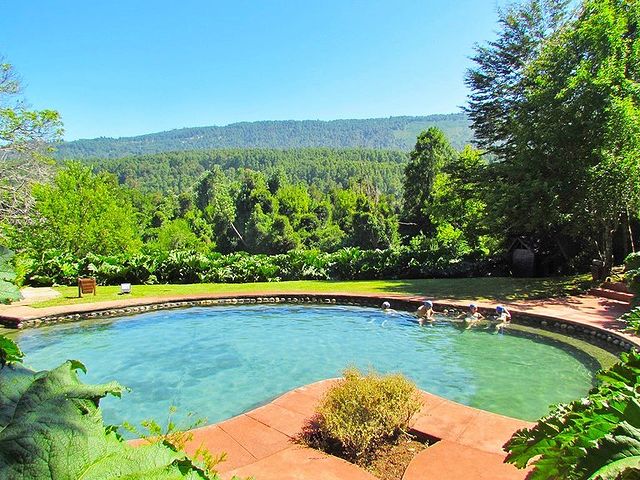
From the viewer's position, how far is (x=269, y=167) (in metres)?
169

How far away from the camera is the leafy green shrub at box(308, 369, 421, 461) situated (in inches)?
199

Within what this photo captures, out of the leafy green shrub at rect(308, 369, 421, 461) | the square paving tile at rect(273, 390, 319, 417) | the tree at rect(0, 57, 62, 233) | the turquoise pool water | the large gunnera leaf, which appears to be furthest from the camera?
the tree at rect(0, 57, 62, 233)

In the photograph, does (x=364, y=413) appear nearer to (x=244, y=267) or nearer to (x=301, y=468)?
(x=301, y=468)

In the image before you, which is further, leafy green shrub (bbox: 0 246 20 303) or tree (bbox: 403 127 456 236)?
tree (bbox: 403 127 456 236)

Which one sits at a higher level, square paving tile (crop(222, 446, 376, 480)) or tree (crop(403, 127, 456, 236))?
tree (crop(403, 127, 456, 236))

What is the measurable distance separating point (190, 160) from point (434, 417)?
18853 cm

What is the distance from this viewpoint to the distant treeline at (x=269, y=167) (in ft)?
461

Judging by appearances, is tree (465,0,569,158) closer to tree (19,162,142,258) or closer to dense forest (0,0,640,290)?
dense forest (0,0,640,290)

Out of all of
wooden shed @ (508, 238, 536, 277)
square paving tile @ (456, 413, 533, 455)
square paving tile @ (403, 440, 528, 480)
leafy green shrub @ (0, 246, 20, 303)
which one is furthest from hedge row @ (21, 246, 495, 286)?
leafy green shrub @ (0, 246, 20, 303)

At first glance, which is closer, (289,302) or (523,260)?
(289,302)

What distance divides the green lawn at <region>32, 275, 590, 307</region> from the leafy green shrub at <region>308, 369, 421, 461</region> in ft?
33.5

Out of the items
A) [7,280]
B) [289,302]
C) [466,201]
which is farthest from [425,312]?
[466,201]

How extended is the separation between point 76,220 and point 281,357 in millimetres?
19228

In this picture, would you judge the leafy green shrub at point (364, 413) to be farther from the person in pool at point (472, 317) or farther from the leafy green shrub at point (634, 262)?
the person in pool at point (472, 317)
